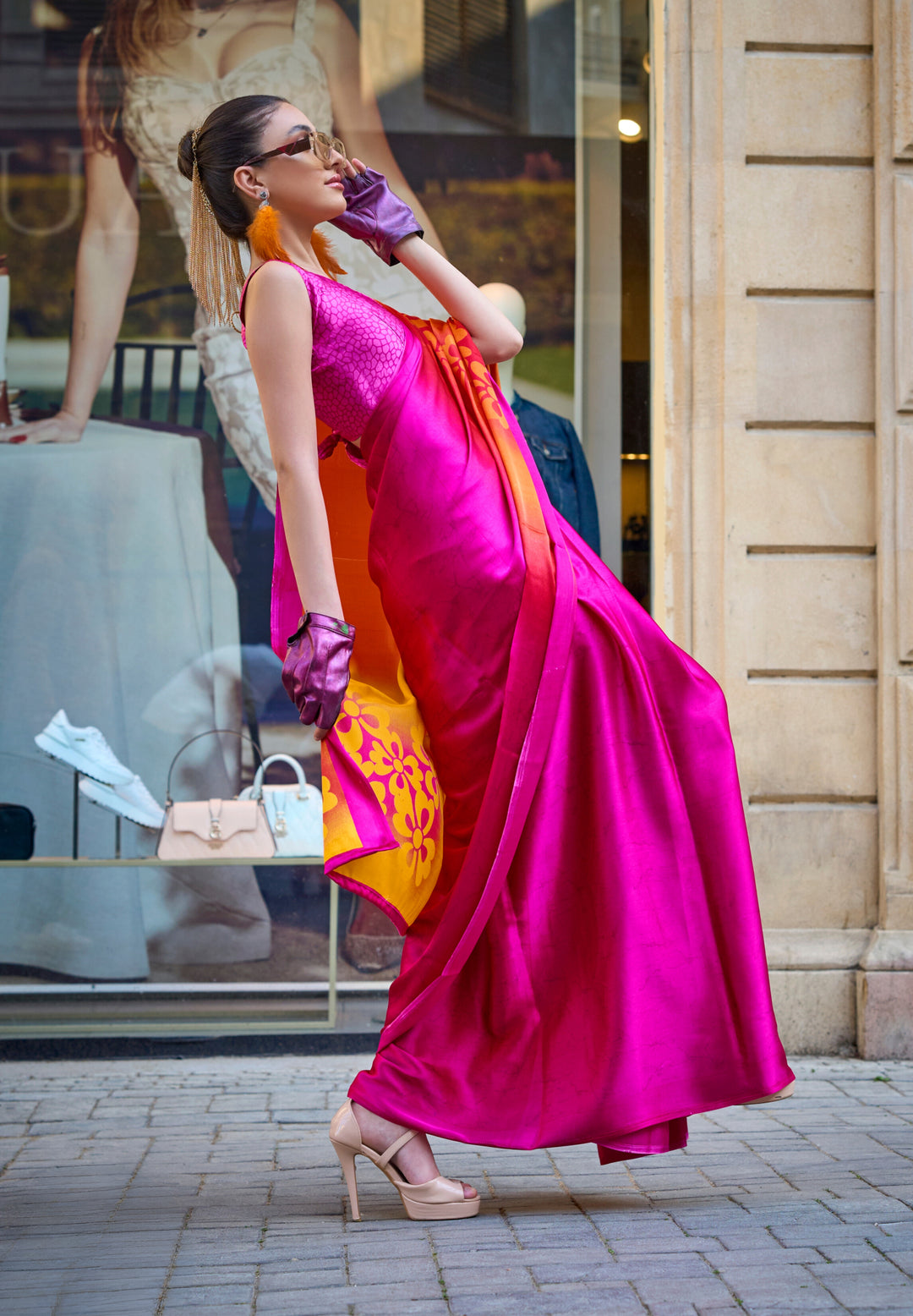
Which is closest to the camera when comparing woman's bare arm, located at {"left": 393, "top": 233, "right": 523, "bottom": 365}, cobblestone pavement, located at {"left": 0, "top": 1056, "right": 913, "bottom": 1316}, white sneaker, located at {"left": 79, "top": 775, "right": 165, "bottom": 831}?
cobblestone pavement, located at {"left": 0, "top": 1056, "right": 913, "bottom": 1316}

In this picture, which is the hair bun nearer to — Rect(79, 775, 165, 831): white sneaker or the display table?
the display table

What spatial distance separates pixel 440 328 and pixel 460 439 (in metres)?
0.30

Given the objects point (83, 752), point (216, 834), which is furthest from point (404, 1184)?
point (83, 752)

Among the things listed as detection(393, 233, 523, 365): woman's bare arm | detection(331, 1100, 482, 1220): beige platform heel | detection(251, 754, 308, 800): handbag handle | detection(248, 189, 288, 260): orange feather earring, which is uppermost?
detection(248, 189, 288, 260): orange feather earring

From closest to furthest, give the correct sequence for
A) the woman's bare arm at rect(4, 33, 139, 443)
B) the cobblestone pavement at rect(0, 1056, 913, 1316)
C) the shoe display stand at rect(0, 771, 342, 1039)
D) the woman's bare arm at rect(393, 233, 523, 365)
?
the cobblestone pavement at rect(0, 1056, 913, 1316), the woman's bare arm at rect(393, 233, 523, 365), the shoe display stand at rect(0, 771, 342, 1039), the woman's bare arm at rect(4, 33, 139, 443)

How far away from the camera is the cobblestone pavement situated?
79.4 inches

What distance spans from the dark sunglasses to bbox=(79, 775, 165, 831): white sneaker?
2.73 metres

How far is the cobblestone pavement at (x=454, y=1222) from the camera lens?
202cm

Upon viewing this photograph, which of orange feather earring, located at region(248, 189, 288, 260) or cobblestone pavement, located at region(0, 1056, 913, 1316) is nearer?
cobblestone pavement, located at region(0, 1056, 913, 1316)

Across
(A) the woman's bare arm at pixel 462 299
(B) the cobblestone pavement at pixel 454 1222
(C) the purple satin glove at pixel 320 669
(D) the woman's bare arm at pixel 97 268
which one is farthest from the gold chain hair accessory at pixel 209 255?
(D) the woman's bare arm at pixel 97 268

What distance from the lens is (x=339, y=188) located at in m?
2.58

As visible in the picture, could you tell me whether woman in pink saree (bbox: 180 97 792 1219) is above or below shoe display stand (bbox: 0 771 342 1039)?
above

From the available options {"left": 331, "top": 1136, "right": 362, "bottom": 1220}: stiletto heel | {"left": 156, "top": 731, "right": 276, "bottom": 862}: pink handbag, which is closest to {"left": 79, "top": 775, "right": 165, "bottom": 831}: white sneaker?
{"left": 156, "top": 731, "right": 276, "bottom": 862}: pink handbag

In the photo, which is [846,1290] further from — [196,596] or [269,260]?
[196,596]
